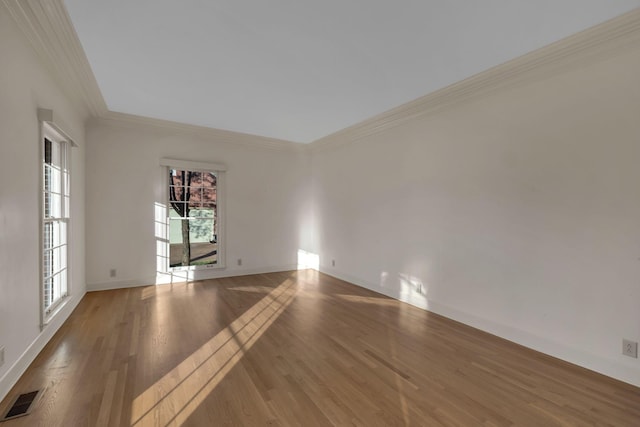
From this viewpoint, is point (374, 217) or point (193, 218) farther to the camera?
point (193, 218)

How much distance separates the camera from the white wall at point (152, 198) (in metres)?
4.46

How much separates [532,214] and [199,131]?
5.00m

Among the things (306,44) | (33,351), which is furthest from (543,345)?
(33,351)

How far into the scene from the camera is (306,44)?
2547mm

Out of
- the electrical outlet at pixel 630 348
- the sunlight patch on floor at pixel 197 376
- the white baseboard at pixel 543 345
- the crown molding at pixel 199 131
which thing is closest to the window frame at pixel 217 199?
the crown molding at pixel 199 131

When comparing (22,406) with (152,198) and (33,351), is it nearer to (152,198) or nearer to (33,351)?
(33,351)

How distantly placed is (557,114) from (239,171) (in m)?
4.78

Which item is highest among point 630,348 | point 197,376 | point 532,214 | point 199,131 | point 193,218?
point 199,131

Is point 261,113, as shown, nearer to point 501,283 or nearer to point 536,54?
point 536,54

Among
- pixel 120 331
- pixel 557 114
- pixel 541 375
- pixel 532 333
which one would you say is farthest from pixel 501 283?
pixel 120 331

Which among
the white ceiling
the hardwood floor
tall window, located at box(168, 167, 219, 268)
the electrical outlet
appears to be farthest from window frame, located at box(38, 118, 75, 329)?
the electrical outlet

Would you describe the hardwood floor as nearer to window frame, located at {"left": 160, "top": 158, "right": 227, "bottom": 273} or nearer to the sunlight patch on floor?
the sunlight patch on floor

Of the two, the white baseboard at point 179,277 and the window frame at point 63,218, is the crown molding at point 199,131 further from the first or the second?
the white baseboard at point 179,277

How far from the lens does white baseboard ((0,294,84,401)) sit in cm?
200
